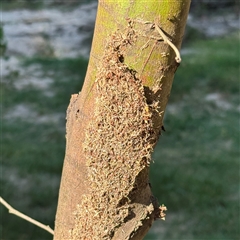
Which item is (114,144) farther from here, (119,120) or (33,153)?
(33,153)

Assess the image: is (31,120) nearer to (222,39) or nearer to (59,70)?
(59,70)

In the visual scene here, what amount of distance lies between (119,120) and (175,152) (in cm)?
242

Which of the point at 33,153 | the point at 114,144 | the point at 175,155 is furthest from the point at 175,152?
the point at 114,144

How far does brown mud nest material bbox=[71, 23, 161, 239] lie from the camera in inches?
20.7

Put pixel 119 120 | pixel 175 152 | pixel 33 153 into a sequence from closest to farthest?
1. pixel 119 120
2. pixel 33 153
3. pixel 175 152

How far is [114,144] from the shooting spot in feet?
1.81

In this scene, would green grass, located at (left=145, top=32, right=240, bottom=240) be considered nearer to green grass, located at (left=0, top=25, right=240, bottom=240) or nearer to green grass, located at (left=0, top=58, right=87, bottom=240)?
green grass, located at (left=0, top=25, right=240, bottom=240)

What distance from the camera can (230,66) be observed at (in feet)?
13.8

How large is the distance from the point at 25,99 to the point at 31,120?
1.17 feet

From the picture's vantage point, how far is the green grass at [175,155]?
2.32 m

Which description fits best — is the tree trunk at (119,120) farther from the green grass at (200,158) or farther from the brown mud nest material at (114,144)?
the green grass at (200,158)

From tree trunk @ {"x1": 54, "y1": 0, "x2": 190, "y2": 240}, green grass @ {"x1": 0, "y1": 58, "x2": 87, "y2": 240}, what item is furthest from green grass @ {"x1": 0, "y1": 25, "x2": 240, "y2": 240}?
tree trunk @ {"x1": 54, "y1": 0, "x2": 190, "y2": 240}

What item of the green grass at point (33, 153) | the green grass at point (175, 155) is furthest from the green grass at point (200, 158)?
the green grass at point (33, 153)

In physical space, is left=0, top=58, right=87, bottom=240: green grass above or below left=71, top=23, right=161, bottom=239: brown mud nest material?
above
